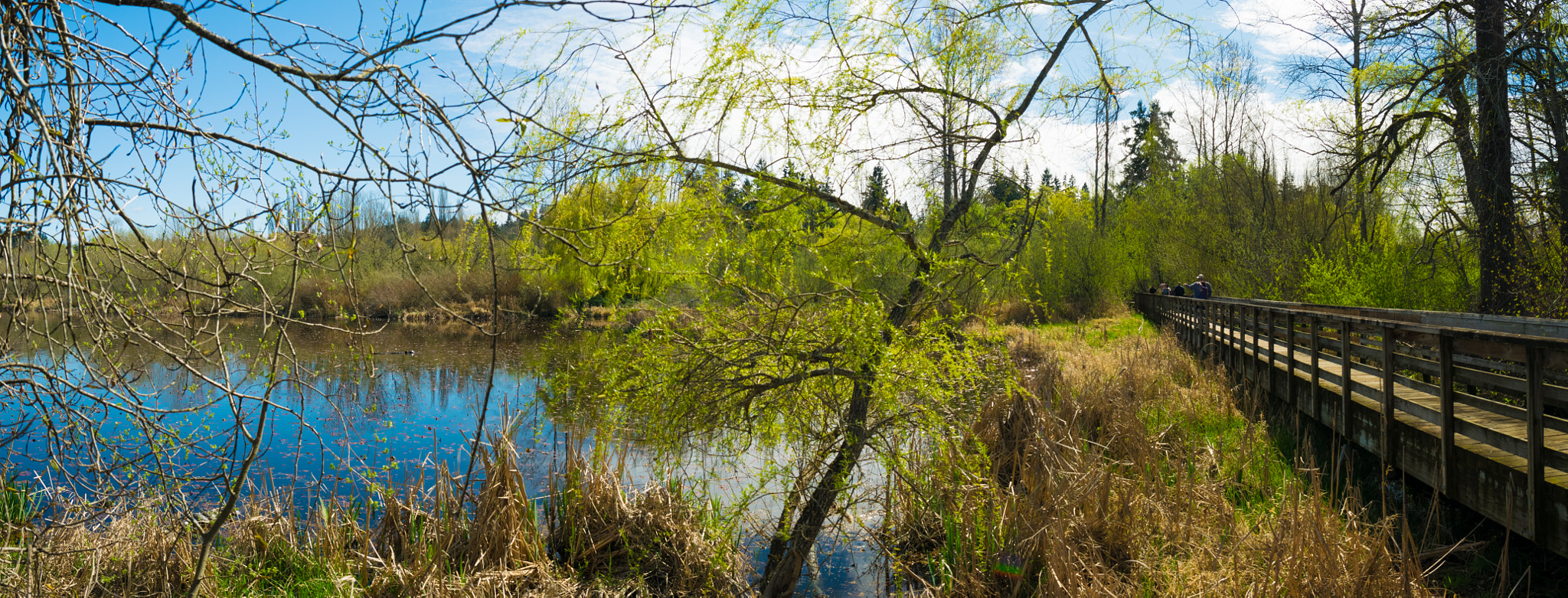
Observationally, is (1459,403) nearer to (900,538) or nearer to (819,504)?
(900,538)

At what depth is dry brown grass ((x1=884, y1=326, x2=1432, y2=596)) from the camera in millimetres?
4117

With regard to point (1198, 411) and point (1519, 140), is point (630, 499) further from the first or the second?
point (1519, 140)

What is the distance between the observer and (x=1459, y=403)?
17.9ft

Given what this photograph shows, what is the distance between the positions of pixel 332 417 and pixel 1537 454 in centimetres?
1020

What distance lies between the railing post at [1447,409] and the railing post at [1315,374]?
8.81 ft

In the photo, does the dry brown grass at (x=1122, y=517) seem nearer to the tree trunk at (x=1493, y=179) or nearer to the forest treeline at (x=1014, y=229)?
the forest treeline at (x=1014, y=229)

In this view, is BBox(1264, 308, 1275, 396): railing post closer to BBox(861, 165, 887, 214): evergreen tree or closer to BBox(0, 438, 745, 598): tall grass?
BBox(861, 165, 887, 214): evergreen tree

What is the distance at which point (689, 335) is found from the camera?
5.66m

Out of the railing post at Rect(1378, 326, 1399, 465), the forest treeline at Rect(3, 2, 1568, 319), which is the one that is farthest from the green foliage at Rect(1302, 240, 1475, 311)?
the railing post at Rect(1378, 326, 1399, 465)

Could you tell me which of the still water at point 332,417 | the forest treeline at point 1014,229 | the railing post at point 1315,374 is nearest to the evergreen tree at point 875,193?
the forest treeline at point 1014,229

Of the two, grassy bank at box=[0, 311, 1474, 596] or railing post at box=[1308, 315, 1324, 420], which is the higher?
railing post at box=[1308, 315, 1324, 420]

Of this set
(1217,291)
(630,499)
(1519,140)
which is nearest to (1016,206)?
(630,499)

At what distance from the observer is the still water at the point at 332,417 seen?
292 centimetres

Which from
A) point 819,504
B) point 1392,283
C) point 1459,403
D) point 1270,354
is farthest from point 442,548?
point 1392,283
